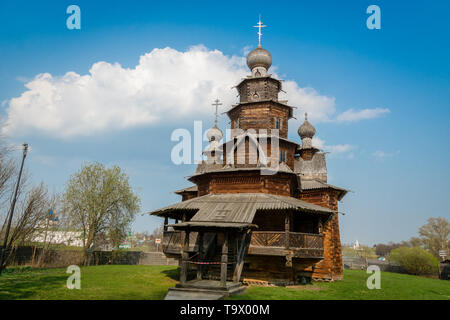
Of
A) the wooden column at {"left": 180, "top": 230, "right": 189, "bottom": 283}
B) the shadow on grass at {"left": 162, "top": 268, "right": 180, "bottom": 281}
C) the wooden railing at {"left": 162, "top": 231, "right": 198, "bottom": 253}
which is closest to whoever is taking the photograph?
the wooden column at {"left": 180, "top": 230, "right": 189, "bottom": 283}

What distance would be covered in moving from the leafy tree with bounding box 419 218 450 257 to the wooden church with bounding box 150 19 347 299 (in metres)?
38.0

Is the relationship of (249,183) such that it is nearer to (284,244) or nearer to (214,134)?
(284,244)

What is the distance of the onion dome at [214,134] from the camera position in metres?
31.4

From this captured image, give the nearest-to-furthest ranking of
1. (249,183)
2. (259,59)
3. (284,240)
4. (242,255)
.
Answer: (242,255) → (284,240) → (249,183) → (259,59)

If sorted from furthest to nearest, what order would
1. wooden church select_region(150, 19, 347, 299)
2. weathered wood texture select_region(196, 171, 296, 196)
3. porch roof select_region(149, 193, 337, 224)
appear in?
weathered wood texture select_region(196, 171, 296, 196) → porch roof select_region(149, 193, 337, 224) → wooden church select_region(150, 19, 347, 299)

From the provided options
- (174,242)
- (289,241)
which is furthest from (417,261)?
(174,242)

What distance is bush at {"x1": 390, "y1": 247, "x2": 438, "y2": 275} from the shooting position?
3331 cm

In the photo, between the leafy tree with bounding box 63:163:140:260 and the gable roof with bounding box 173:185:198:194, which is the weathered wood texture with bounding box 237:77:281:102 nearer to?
the gable roof with bounding box 173:185:198:194

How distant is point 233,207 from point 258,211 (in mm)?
2224

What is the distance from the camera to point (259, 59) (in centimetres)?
2347

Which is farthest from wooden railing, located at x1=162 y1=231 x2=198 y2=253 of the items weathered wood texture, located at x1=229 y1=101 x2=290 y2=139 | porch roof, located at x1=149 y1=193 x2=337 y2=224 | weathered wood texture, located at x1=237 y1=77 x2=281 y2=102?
weathered wood texture, located at x1=237 y1=77 x2=281 y2=102

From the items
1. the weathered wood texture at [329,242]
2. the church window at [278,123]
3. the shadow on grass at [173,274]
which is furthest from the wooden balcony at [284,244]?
the church window at [278,123]
